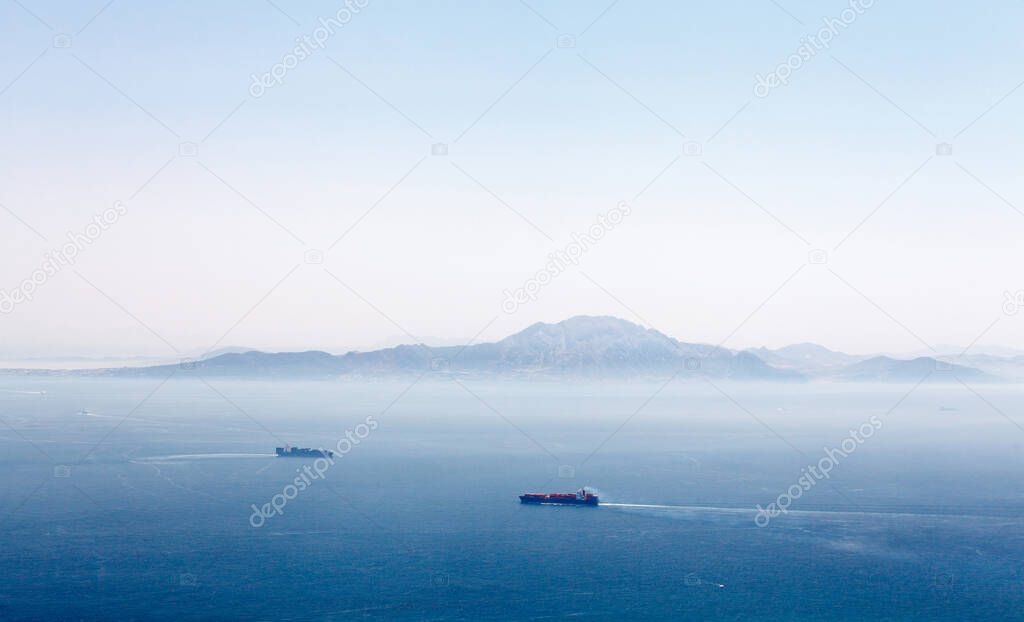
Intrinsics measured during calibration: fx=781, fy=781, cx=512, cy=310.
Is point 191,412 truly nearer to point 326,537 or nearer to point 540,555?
point 326,537

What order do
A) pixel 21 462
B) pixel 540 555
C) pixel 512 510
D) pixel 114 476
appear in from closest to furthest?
pixel 540 555
pixel 512 510
pixel 114 476
pixel 21 462

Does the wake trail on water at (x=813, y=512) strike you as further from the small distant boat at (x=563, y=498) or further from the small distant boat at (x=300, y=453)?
the small distant boat at (x=300, y=453)

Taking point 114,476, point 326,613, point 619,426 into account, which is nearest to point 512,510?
point 326,613

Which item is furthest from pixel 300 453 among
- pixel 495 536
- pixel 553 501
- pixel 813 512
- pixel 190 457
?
pixel 813 512

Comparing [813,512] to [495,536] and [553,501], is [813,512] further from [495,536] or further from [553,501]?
[495,536]

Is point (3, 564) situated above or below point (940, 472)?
below


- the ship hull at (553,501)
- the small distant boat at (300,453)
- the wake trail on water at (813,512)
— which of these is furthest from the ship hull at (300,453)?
the wake trail on water at (813,512)
